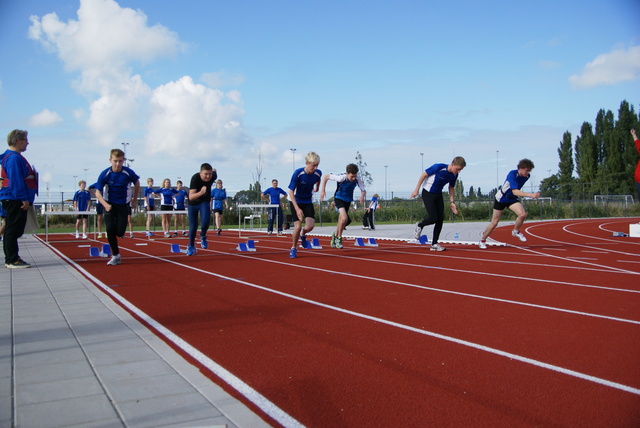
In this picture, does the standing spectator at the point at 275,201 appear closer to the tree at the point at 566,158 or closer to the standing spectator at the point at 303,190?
the standing spectator at the point at 303,190

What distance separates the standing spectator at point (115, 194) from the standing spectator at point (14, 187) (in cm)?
108

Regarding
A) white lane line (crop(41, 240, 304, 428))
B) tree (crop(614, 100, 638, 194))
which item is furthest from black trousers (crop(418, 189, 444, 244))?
tree (crop(614, 100, 638, 194))

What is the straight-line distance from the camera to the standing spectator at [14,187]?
8633 millimetres

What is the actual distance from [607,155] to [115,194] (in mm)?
67846

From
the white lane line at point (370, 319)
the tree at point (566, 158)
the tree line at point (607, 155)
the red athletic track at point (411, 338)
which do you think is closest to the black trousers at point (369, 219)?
the red athletic track at point (411, 338)

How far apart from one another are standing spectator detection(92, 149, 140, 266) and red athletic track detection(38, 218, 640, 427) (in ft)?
2.87

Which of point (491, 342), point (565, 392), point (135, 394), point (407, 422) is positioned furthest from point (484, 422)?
point (135, 394)

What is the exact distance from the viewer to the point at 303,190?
34.9 ft

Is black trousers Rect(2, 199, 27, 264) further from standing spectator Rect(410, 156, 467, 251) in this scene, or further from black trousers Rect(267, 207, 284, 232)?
black trousers Rect(267, 207, 284, 232)

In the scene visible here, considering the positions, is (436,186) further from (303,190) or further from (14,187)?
(14,187)

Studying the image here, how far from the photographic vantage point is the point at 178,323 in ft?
15.6

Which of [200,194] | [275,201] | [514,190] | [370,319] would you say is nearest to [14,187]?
[200,194]

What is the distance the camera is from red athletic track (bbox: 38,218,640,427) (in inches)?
111

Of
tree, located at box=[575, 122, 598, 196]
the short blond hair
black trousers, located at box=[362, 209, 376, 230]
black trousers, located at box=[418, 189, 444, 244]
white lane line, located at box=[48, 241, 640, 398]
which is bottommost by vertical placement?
white lane line, located at box=[48, 241, 640, 398]
